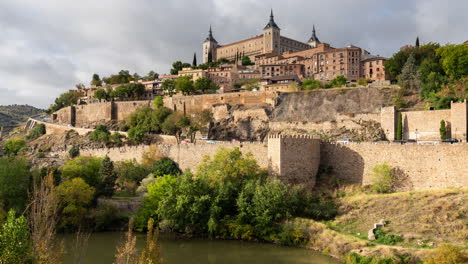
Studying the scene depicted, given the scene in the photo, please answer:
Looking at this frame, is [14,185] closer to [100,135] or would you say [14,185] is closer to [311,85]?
[100,135]

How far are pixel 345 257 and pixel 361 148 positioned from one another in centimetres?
1071

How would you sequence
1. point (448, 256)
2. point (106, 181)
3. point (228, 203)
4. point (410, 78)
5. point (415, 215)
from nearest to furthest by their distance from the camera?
point (448, 256) → point (415, 215) → point (228, 203) → point (106, 181) → point (410, 78)

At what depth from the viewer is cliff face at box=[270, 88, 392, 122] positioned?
46531mm

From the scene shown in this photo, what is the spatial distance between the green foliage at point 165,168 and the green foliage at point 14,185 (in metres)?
10.3

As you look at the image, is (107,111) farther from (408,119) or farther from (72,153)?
(408,119)

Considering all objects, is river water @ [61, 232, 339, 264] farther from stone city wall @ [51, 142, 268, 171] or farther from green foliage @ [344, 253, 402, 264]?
stone city wall @ [51, 142, 268, 171]

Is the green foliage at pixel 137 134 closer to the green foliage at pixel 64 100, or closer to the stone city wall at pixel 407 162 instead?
the stone city wall at pixel 407 162

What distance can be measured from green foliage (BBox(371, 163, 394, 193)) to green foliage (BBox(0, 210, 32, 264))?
23043 mm

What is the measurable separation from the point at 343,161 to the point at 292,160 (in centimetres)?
421

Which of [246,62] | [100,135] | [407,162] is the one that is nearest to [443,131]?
[407,162]

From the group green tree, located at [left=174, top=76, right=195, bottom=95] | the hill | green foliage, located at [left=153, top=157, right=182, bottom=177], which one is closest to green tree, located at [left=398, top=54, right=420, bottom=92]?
green foliage, located at [left=153, top=157, right=182, bottom=177]

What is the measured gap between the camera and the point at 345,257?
2184 centimetres

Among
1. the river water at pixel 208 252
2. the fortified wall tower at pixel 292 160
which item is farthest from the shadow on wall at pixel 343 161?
the river water at pixel 208 252

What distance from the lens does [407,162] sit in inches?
1109
